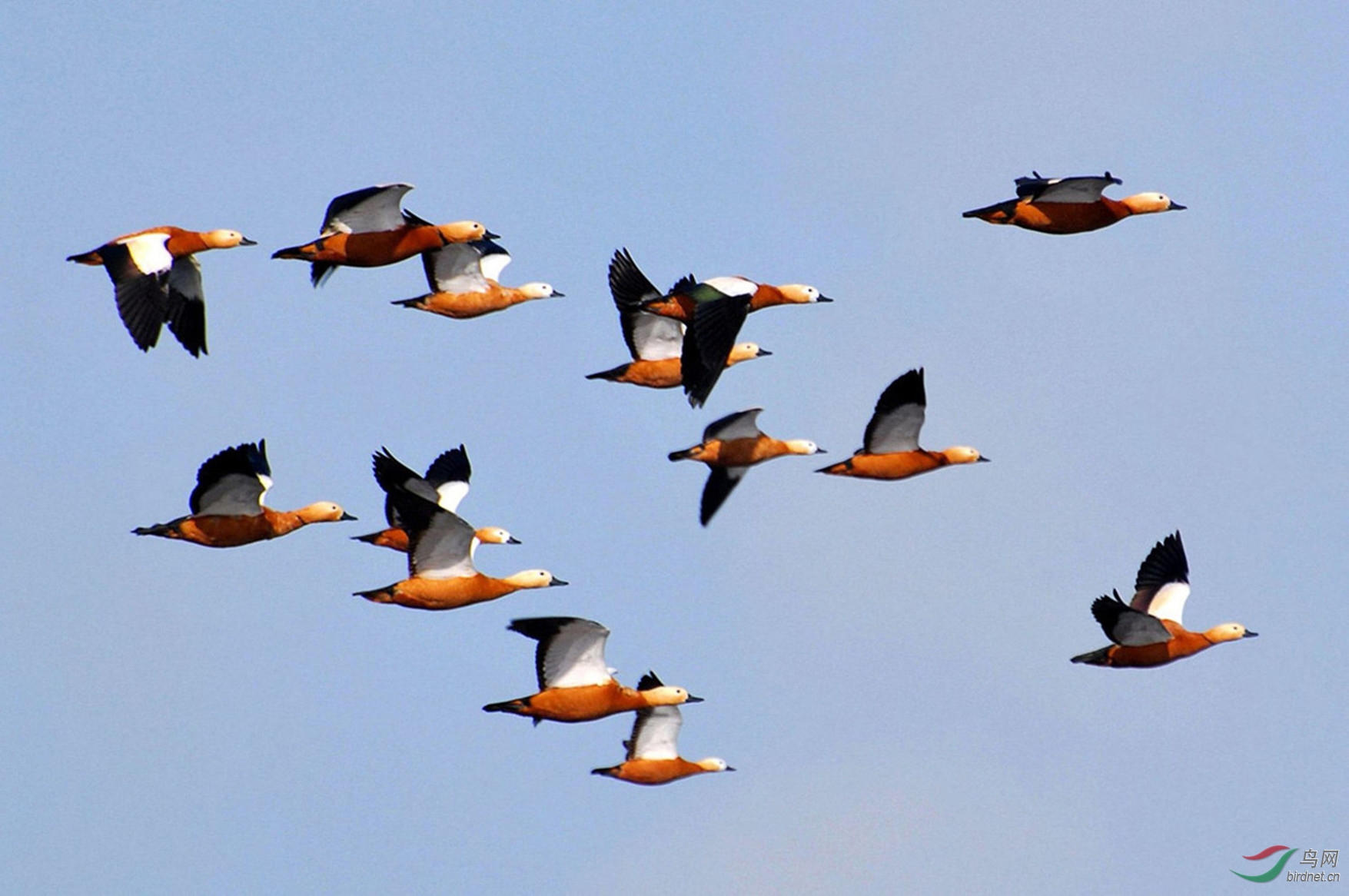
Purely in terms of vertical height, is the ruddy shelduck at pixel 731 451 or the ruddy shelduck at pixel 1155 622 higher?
the ruddy shelduck at pixel 731 451

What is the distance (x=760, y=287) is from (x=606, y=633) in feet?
21.1

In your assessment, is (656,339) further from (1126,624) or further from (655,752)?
(1126,624)

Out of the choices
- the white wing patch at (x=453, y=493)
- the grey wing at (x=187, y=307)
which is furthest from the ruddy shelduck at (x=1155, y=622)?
the grey wing at (x=187, y=307)

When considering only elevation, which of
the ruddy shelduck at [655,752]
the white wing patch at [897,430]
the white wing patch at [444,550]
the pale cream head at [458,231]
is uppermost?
the pale cream head at [458,231]

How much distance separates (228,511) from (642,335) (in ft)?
22.6

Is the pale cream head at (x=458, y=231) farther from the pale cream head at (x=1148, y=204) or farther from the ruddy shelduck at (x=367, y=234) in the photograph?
the pale cream head at (x=1148, y=204)

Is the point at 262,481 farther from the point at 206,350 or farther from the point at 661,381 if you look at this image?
the point at 661,381

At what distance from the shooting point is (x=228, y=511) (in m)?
35.0

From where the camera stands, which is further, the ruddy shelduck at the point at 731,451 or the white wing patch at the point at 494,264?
the white wing patch at the point at 494,264

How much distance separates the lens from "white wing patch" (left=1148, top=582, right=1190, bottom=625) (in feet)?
121

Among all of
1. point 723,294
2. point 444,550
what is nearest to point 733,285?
point 723,294

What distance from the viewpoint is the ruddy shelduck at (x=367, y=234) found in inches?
1352

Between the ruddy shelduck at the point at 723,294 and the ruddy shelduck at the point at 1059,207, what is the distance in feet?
11.3

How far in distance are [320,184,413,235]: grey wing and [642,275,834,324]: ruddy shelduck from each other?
12.3ft
